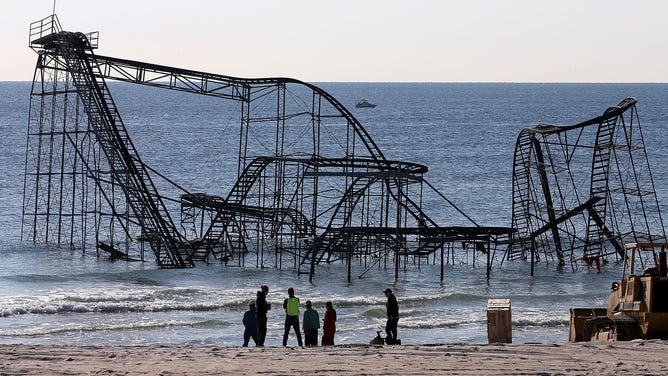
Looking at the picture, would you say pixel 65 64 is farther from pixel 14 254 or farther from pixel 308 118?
pixel 308 118

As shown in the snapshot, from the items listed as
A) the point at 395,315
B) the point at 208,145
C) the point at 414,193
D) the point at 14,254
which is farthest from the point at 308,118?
the point at 395,315

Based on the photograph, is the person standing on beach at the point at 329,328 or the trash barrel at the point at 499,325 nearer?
the person standing on beach at the point at 329,328

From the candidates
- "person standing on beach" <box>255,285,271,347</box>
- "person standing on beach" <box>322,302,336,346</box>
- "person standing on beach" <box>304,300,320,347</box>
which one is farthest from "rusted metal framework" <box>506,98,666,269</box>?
"person standing on beach" <box>304,300,320,347</box>

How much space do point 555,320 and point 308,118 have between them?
13443 centimetres

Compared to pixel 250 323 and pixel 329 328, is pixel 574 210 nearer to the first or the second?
pixel 329 328

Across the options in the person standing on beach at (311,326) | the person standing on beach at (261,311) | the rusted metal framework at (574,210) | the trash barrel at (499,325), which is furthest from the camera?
the rusted metal framework at (574,210)

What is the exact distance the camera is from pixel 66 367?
21.6 m

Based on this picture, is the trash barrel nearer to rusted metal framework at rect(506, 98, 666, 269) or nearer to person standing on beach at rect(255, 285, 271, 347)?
person standing on beach at rect(255, 285, 271, 347)

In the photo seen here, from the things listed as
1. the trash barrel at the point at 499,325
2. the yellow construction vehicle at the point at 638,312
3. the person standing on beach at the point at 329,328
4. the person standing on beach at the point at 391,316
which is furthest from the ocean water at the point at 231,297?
the yellow construction vehicle at the point at 638,312

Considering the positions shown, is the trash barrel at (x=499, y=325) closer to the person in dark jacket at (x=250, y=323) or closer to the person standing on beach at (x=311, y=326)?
the person standing on beach at (x=311, y=326)

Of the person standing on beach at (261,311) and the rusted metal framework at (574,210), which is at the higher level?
the rusted metal framework at (574,210)

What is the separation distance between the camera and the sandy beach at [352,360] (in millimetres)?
21000

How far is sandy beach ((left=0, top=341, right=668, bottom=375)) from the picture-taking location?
2100 centimetres

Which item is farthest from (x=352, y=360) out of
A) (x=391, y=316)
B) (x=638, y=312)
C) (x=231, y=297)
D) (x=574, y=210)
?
(x=574, y=210)
